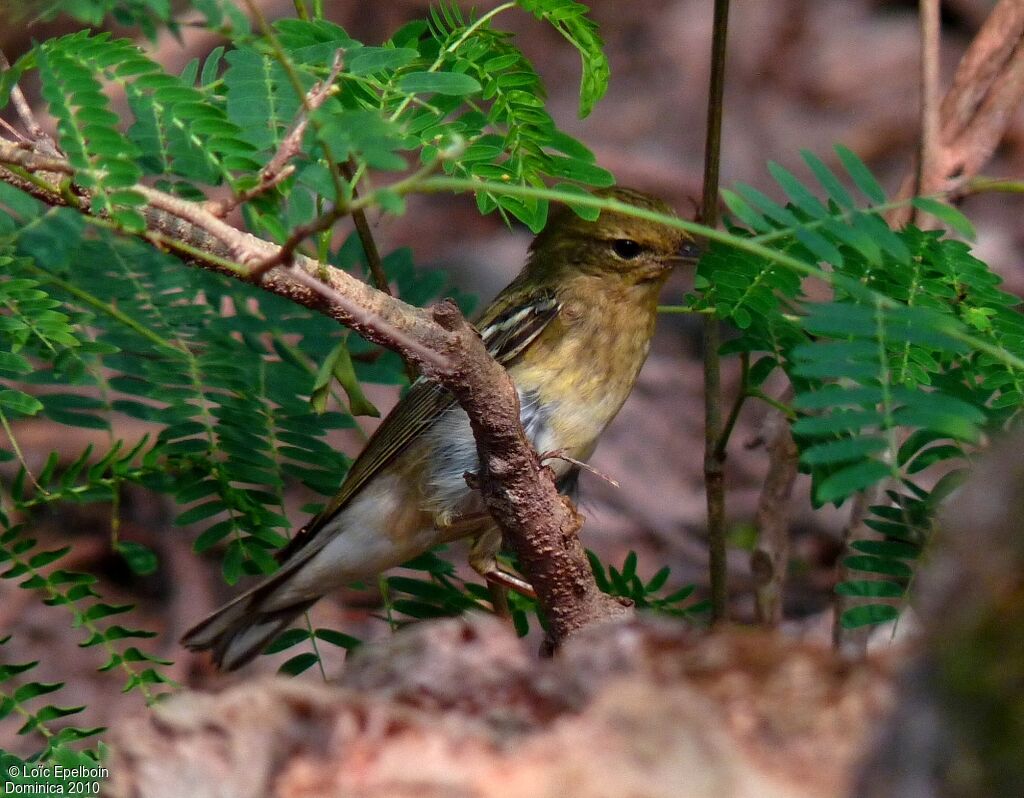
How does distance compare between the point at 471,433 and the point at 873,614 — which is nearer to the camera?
the point at 873,614

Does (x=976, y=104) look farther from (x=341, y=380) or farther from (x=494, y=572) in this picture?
(x=341, y=380)

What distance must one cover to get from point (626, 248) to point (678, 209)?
313 cm

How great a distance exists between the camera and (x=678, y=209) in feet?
23.2

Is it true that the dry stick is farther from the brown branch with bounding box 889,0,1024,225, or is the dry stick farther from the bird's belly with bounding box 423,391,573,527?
the brown branch with bounding box 889,0,1024,225

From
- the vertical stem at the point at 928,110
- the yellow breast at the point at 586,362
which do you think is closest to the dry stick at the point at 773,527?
the yellow breast at the point at 586,362

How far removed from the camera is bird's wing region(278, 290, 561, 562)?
3.90m

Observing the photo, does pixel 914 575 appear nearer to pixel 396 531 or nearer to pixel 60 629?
pixel 396 531

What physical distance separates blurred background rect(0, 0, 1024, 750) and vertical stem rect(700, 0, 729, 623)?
160 cm

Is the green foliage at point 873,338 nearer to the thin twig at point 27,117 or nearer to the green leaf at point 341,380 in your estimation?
the green leaf at point 341,380

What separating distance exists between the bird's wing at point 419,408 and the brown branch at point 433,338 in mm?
Result: 1078

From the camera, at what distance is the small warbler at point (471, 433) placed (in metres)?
3.94

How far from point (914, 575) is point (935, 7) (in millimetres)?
2151

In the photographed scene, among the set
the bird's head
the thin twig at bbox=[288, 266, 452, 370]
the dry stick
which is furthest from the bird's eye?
the thin twig at bbox=[288, 266, 452, 370]

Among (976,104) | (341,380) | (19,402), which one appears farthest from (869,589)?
(19,402)
